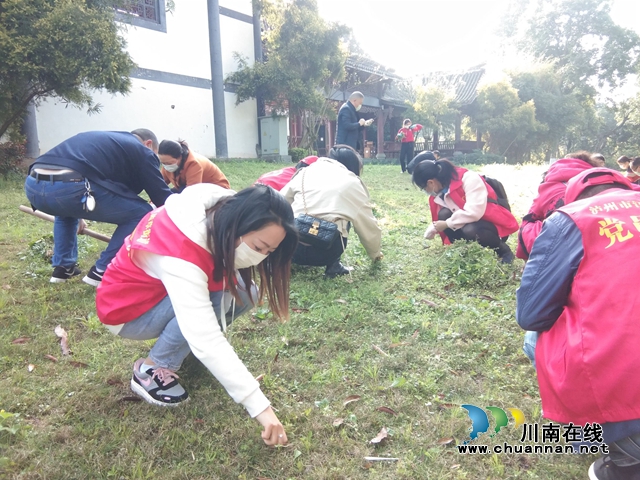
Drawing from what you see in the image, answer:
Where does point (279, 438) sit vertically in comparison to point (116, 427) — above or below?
above

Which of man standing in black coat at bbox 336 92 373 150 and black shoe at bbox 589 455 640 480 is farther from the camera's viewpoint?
man standing in black coat at bbox 336 92 373 150

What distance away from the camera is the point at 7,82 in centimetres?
705

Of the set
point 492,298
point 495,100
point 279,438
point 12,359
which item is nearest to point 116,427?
point 279,438

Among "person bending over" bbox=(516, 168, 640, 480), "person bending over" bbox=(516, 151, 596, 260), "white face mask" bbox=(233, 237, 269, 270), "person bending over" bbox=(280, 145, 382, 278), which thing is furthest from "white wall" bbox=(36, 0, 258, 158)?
"person bending over" bbox=(516, 168, 640, 480)

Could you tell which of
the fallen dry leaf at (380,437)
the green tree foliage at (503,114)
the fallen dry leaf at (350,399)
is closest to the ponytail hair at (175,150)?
the fallen dry leaf at (350,399)

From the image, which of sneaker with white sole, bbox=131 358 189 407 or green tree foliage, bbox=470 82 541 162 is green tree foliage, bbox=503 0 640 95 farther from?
sneaker with white sole, bbox=131 358 189 407

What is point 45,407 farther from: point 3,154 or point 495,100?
point 495,100

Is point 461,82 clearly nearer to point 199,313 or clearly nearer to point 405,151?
point 405,151

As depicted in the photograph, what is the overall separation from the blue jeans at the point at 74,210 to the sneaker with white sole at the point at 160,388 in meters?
1.52

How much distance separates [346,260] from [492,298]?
147cm

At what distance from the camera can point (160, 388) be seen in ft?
6.86

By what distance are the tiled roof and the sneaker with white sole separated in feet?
70.4

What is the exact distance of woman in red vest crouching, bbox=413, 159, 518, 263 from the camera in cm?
415

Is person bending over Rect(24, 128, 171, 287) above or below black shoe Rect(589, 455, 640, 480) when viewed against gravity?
above
